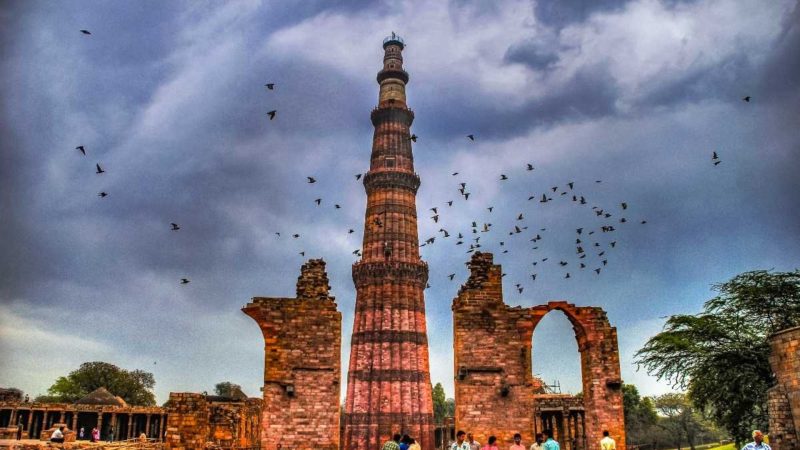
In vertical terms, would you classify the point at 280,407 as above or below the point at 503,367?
below

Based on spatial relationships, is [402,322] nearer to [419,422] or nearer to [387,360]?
[387,360]

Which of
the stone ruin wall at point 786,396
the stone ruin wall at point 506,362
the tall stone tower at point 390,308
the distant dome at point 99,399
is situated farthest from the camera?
the distant dome at point 99,399

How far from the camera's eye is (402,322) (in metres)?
36.7

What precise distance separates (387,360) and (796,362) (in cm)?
2357

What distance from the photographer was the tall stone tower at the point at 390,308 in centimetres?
3528

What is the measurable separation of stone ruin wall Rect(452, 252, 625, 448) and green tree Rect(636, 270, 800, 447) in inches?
354

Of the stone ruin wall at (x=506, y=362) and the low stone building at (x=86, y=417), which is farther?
the low stone building at (x=86, y=417)

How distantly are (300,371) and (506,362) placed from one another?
4337mm

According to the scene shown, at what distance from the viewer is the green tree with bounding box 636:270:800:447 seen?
20984 millimetres

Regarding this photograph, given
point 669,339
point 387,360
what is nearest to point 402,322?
point 387,360

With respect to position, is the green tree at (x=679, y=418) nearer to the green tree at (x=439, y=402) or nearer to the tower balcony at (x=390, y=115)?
the green tree at (x=439, y=402)

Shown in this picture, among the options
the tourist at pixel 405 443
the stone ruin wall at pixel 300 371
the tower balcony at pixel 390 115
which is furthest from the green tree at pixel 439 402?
the tourist at pixel 405 443

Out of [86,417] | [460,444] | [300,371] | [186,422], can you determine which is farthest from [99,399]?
[460,444]

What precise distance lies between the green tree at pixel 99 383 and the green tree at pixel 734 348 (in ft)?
155
